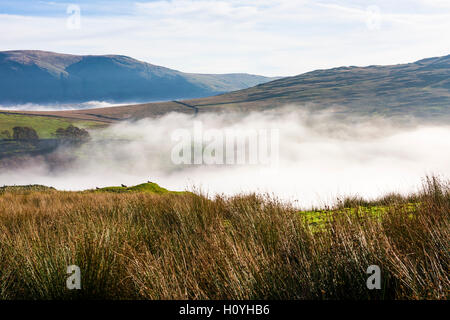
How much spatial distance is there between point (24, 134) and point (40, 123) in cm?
1414

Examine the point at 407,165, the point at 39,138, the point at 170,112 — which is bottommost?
the point at 407,165

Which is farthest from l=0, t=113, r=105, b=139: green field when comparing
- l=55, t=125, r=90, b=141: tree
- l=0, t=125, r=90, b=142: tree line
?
l=55, t=125, r=90, b=141: tree

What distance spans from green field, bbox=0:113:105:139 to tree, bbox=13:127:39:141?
1.96m

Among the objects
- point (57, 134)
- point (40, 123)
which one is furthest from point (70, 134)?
point (40, 123)

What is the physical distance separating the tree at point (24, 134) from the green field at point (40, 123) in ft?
6.42

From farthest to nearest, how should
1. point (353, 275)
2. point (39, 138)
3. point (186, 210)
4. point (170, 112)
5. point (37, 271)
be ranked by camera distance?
point (170, 112)
point (39, 138)
point (186, 210)
point (37, 271)
point (353, 275)

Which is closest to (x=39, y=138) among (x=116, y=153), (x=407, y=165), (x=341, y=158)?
(x=116, y=153)

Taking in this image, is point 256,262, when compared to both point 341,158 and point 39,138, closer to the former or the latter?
point 39,138

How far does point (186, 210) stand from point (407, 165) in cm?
19944

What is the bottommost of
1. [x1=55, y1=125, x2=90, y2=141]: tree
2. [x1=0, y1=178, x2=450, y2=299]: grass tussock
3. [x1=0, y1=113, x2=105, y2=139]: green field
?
[x1=0, y1=178, x2=450, y2=299]: grass tussock

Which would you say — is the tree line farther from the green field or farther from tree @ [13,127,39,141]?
the green field

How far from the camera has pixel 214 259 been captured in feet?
11.3

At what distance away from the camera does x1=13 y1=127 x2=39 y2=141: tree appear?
147m

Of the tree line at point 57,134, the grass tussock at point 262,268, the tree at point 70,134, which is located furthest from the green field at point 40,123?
the grass tussock at point 262,268
